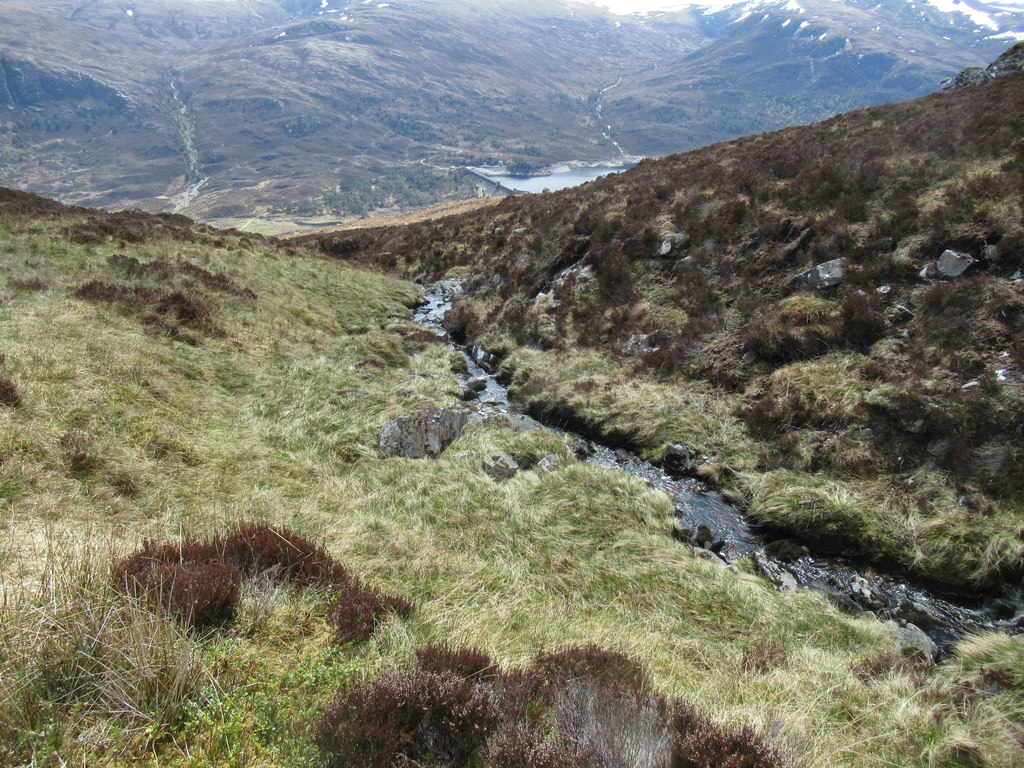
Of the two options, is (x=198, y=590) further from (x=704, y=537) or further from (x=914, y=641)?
(x=914, y=641)

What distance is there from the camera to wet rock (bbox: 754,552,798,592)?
8297 mm

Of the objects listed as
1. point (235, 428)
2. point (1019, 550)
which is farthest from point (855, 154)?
point (235, 428)

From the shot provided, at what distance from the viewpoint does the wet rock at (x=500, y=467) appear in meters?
11.0

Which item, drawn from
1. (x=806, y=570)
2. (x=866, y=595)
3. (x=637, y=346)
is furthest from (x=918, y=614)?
(x=637, y=346)

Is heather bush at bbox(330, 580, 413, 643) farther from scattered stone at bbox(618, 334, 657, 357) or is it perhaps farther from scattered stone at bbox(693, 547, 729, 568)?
scattered stone at bbox(618, 334, 657, 357)

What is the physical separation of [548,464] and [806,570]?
215 inches

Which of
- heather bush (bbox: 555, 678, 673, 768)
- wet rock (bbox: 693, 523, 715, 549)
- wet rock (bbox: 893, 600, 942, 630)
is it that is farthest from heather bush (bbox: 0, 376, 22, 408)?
wet rock (bbox: 893, 600, 942, 630)

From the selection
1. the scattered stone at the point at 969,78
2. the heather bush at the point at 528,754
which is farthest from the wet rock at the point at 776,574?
the scattered stone at the point at 969,78

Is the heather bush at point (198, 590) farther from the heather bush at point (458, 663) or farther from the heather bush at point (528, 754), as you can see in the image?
the heather bush at point (528, 754)

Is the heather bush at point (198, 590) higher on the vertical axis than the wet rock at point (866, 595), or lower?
higher

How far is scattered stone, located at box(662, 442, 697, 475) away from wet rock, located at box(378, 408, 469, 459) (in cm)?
534

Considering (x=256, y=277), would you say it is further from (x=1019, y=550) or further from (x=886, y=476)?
(x=1019, y=550)

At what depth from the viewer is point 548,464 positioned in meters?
11.6

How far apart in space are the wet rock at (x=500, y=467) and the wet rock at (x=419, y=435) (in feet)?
4.71
